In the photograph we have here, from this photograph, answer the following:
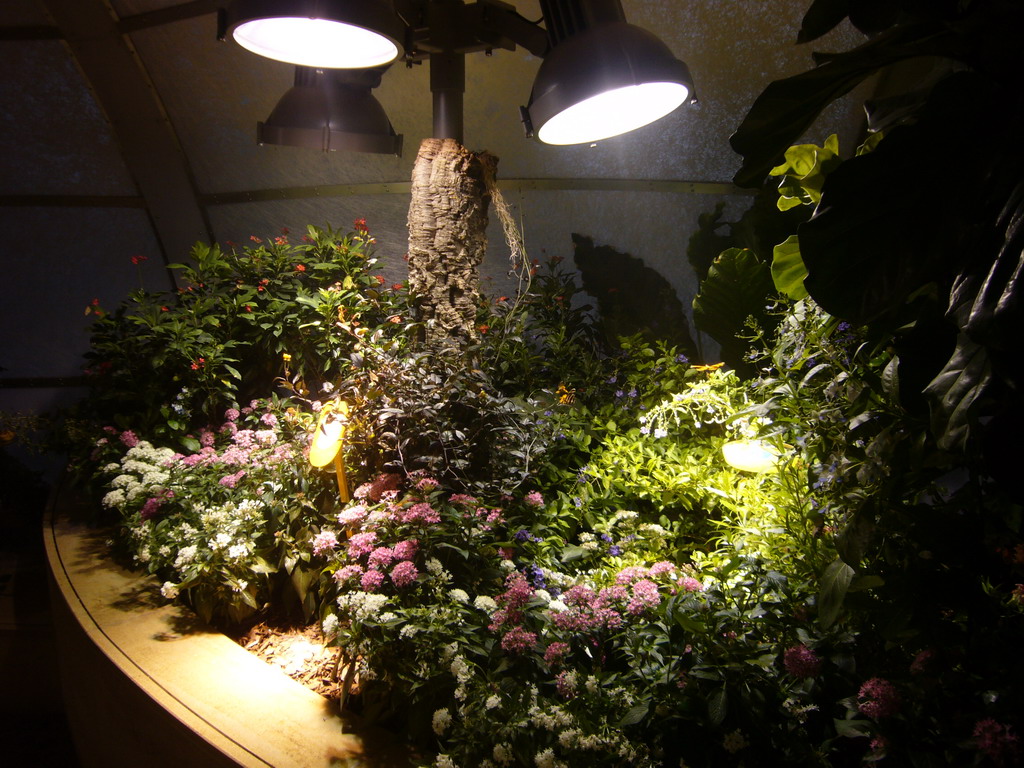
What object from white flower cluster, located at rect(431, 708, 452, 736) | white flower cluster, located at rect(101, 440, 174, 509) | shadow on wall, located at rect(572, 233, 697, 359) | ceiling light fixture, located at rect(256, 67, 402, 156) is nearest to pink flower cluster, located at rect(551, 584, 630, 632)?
white flower cluster, located at rect(431, 708, 452, 736)

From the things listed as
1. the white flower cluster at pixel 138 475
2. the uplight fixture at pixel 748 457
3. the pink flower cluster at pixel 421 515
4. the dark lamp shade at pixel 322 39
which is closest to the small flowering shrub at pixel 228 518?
the white flower cluster at pixel 138 475

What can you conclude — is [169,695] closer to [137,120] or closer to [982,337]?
[982,337]

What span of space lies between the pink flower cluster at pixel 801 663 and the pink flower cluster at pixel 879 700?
0.32 feet

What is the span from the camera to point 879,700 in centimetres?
117

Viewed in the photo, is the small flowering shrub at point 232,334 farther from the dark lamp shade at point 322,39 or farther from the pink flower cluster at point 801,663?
the pink flower cluster at point 801,663

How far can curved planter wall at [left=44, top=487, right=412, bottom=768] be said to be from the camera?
1.57 m

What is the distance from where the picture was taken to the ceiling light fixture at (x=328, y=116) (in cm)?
279

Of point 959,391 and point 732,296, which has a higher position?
point 732,296

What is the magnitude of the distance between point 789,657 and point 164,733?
5.14ft

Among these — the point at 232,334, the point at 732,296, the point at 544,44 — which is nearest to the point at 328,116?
the point at 544,44

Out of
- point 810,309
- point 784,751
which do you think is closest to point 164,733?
point 784,751

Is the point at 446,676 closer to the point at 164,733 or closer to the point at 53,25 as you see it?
the point at 164,733

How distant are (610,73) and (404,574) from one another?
55.3 inches

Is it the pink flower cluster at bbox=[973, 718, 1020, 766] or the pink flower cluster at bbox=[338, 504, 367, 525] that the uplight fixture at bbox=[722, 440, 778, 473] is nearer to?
the pink flower cluster at bbox=[973, 718, 1020, 766]
